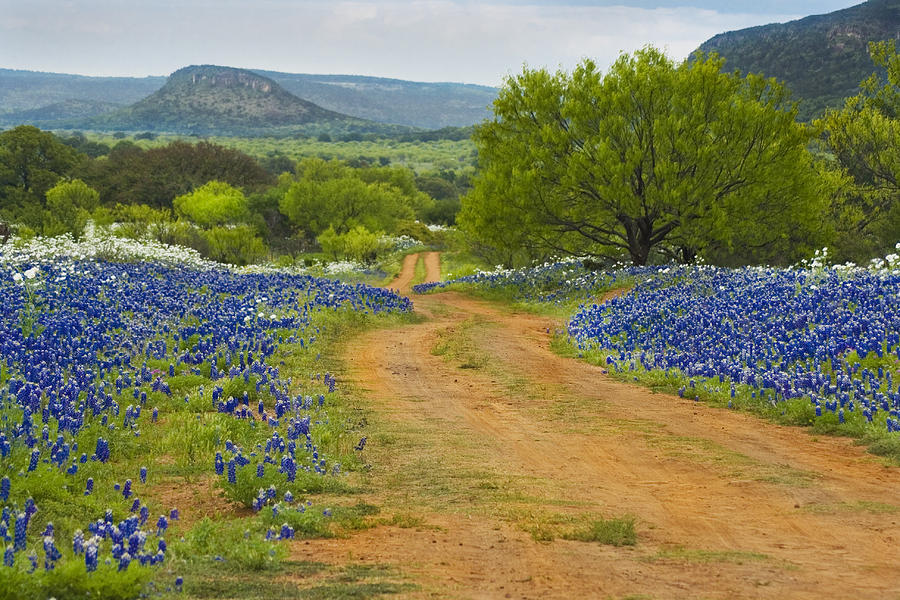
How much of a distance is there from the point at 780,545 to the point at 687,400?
6.31 metres

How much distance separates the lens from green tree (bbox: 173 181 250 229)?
79938mm

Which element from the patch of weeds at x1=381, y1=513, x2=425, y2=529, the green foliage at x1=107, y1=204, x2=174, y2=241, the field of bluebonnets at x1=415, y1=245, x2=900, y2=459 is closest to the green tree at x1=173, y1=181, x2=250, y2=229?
the green foliage at x1=107, y1=204, x2=174, y2=241

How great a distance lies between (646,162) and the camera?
31781 millimetres

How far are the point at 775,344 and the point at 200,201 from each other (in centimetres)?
7655

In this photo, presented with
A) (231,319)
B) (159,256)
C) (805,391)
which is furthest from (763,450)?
(159,256)

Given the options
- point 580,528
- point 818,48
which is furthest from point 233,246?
point 818,48

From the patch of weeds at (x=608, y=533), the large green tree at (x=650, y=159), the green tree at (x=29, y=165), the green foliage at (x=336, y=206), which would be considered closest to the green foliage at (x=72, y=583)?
the patch of weeds at (x=608, y=533)

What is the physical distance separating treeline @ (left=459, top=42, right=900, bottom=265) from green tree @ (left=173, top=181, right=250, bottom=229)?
163ft

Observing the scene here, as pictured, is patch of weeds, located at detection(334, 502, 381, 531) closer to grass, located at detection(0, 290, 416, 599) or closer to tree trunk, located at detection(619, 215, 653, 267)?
grass, located at detection(0, 290, 416, 599)

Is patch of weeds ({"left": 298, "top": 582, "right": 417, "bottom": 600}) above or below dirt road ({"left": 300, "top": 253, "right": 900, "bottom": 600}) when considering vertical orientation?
above

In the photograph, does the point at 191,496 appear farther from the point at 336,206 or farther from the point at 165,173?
the point at 165,173

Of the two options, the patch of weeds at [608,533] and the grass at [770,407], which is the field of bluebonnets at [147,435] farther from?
the grass at [770,407]

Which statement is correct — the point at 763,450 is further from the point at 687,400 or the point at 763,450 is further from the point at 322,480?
the point at 322,480

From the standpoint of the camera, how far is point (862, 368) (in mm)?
11852
